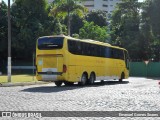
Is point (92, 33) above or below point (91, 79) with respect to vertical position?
above

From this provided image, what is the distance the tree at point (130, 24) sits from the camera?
2485 inches

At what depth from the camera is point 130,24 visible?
65.1 metres

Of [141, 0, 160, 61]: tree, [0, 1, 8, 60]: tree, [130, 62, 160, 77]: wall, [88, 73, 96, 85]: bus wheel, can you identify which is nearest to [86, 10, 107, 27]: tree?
[141, 0, 160, 61]: tree

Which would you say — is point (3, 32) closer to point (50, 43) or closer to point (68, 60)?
point (50, 43)

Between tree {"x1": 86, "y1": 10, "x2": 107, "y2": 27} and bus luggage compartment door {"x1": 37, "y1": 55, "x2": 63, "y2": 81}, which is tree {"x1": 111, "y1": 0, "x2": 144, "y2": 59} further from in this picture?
bus luggage compartment door {"x1": 37, "y1": 55, "x2": 63, "y2": 81}

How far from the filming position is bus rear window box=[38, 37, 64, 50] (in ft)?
82.4

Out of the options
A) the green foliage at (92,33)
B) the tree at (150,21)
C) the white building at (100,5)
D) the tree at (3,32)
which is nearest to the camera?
the tree at (150,21)

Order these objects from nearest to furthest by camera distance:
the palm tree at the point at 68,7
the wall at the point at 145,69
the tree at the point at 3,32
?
the palm tree at the point at 68,7, the wall at the point at 145,69, the tree at the point at 3,32

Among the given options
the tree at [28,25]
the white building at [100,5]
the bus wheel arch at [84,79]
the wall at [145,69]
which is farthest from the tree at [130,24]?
the white building at [100,5]

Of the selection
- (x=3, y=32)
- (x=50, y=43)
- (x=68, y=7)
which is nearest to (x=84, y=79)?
(x=50, y=43)

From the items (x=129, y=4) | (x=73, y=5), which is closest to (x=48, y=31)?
(x=73, y=5)

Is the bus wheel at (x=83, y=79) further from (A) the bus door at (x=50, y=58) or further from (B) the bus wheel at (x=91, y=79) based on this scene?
(A) the bus door at (x=50, y=58)

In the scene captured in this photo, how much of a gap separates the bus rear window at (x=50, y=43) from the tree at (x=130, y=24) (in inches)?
1513

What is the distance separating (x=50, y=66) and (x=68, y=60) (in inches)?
51.7
